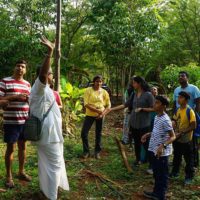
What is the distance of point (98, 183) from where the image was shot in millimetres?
5227

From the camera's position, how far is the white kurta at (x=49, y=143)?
409cm

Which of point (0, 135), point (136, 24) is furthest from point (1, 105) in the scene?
point (136, 24)

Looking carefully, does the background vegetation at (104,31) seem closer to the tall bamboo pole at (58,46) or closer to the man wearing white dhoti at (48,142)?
the tall bamboo pole at (58,46)

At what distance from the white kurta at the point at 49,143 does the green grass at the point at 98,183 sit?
1.36 feet

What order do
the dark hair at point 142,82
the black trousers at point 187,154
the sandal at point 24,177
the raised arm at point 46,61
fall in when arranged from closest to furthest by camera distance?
1. the raised arm at point 46,61
2. the sandal at point 24,177
3. the black trousers at point 187,154
4. the dark hair at point 142,82

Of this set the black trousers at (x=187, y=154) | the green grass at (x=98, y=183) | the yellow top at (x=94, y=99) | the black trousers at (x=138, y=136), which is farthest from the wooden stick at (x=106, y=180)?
the yellow top at (x=94, y=99)

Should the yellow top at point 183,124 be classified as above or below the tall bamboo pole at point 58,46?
below

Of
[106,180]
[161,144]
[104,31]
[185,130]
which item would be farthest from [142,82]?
[104,31]

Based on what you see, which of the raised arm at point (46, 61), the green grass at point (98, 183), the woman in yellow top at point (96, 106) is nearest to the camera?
the raised arm at point (46, 61)

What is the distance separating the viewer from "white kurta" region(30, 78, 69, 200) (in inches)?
161

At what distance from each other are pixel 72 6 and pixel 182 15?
549 cm

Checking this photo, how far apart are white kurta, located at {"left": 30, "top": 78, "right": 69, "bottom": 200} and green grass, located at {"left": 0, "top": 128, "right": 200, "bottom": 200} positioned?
16.3 inches

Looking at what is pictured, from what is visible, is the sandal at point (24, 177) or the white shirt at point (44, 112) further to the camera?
the sandal at point (24, 177)

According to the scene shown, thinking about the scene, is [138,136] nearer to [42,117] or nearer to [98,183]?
[98,183]
